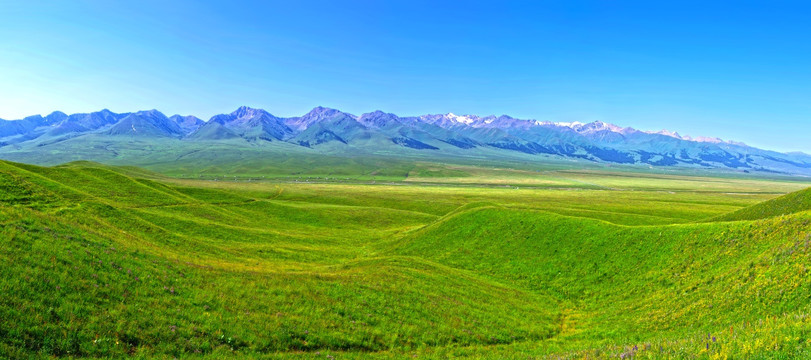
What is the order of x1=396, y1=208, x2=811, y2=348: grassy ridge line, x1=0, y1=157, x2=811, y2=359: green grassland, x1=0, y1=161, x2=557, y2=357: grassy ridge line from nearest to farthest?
x1=0, y1=161, x2=557, y2=357: grassy ridge line, x1=0, y1=157, x2=811, y2=359: green grassland, x1=396, y1=208, x2=811, y2=348: grassy ridge line

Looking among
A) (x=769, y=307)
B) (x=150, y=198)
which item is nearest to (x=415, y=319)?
(x=769, y=307)

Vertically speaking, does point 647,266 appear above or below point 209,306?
below

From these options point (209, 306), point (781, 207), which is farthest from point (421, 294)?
point (781, 207)

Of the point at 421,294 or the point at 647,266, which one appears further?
the point at 647,266

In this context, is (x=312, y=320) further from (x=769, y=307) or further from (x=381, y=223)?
(x=381, y=223)

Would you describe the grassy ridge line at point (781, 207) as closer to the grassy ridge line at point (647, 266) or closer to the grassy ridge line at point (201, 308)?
the grassy ridge line at point (647, 266)

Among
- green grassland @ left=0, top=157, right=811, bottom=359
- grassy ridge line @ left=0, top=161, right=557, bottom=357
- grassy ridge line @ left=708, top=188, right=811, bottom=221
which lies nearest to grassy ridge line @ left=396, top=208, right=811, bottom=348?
green grassland @ left=0, top=157, right=811, bottom=359

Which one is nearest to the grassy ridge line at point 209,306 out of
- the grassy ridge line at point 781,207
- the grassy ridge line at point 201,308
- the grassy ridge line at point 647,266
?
the grassy ridge line at point 201,308

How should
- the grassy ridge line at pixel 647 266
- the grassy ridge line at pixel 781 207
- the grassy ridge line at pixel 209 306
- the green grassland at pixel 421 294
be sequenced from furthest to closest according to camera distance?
the grassy ridge line at pixel 781 207 < the grassy ridge line at pixel 647 266 < the green grassland at pixel 421 294 < the grassy ridge line at pixel 209 306

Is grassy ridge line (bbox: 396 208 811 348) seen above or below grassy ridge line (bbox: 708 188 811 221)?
below

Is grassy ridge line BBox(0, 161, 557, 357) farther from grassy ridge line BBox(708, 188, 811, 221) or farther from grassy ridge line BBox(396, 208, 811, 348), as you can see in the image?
grassy ridge line BBox(708, 188, 811, 221)

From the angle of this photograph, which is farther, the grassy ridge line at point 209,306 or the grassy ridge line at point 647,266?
the grassy ridge line at point 647,266

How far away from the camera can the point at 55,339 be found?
12875 mm

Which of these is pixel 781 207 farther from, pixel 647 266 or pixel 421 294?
pixel 421 294
